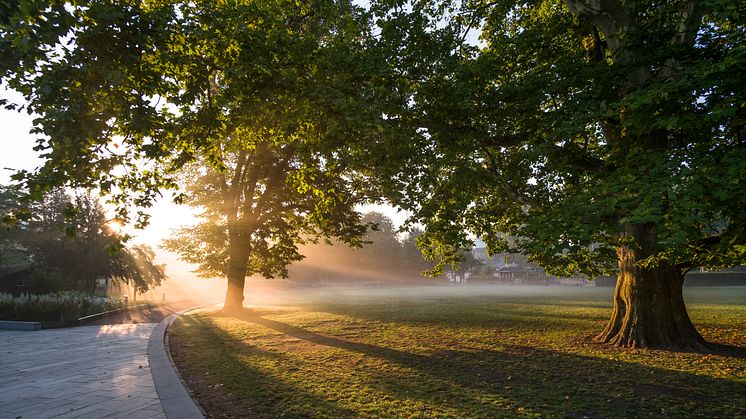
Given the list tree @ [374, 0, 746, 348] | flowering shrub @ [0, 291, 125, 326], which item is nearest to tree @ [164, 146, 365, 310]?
flowering shrub @ [0, 291, 125, 326]

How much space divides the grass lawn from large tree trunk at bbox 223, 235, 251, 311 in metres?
6.53

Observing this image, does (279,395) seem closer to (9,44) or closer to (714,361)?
(9,44)

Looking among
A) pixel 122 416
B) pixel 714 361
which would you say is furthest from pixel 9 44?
pixel 714 361

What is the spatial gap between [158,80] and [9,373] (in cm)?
701

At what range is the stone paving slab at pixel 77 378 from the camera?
5.88m

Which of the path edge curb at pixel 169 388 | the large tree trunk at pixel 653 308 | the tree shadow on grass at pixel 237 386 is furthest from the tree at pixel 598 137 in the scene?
the path edge curb at pixel 169 388

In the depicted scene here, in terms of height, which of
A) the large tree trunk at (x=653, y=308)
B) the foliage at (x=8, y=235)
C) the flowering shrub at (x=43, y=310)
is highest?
the foliage at (x=8, y=235)

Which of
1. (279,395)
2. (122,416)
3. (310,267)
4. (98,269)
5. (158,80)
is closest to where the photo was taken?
(122,416)

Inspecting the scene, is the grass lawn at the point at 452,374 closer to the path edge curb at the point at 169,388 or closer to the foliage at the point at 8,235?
the path edge curb at the point at 169,388

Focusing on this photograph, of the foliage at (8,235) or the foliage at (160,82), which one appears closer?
the foliage at (160,82)

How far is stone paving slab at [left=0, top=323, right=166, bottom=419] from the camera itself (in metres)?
5.88

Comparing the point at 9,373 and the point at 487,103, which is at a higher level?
the point at 487,103

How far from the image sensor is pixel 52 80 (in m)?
6.13

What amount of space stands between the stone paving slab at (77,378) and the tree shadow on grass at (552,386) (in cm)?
326
